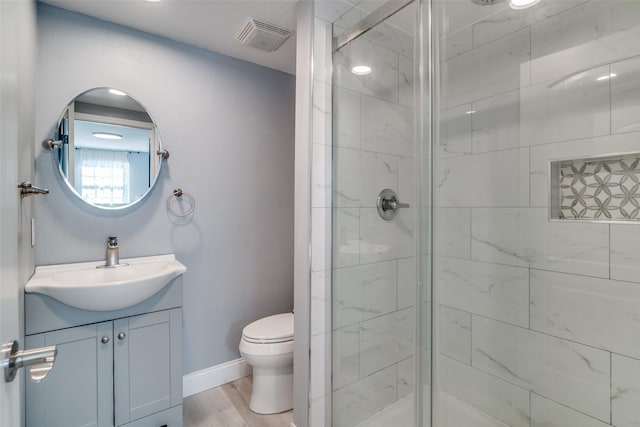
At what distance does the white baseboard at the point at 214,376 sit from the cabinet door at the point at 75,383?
1.95 feet

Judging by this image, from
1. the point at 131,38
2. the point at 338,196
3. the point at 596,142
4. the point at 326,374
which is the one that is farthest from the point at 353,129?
the point at 131,38

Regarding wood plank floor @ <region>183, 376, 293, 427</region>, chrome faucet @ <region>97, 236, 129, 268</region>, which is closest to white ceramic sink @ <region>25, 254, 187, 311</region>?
chrome faucet @ <region>97, 236, 129, 268</region>

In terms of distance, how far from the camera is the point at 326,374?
159cm

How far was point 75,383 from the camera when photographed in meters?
1.37

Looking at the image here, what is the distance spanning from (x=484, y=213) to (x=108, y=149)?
6.96 feet

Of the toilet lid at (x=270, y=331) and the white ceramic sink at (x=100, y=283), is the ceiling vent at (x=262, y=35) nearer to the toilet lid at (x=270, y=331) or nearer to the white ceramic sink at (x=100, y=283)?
the white ceramic sink at (x=100, y=283)

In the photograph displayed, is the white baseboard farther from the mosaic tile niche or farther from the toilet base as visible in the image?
the mosaic tile niche

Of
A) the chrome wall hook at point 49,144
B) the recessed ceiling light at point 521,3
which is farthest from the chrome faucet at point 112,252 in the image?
the recessed ceiling light at point 521,3

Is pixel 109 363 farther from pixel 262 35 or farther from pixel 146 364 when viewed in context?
pixel 262 35

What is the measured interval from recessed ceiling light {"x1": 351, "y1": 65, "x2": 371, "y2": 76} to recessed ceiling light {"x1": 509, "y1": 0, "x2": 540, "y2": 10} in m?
0.66

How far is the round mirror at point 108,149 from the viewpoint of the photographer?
1.69 m

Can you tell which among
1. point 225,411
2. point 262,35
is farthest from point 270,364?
point 262,35

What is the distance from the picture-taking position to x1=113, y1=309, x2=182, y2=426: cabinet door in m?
1.46

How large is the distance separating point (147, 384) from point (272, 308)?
1.02m
